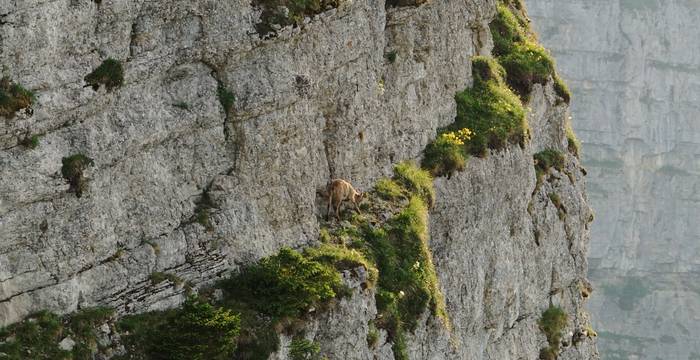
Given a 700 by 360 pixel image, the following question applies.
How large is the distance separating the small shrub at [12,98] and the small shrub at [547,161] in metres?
20.4

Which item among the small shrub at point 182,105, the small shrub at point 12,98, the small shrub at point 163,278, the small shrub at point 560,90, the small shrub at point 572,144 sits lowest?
the small shrub at point 163,278

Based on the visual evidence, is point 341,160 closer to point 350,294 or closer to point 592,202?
point 350,294

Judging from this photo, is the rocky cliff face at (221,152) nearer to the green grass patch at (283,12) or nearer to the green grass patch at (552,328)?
the green grass patch at (283,12)

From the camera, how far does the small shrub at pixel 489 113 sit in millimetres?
37625

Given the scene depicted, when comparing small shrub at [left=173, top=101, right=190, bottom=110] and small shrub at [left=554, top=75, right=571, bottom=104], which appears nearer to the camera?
small shrub at [left=173, top=101, right=190, bottom=110]

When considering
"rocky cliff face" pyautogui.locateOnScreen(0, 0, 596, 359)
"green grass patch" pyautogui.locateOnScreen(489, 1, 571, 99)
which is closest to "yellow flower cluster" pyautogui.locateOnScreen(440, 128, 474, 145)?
"rocky cliff face" pyautogui.locateOnScreen(0, 0, 596, 359)

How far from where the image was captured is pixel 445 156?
3591 cm

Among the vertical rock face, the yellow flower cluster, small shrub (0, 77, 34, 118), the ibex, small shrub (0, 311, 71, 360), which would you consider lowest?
the vertical rock face

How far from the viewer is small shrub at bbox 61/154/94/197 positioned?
24.8 metres

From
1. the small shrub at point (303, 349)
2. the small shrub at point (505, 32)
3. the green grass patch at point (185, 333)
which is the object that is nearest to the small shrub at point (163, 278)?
the green grass patch at point (185, 333)

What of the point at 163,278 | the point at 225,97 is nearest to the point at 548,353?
the point at 225,97

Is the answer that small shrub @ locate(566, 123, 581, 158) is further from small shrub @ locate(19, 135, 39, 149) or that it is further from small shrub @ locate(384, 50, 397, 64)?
small shrub @ locate(19, 135, 39, 149)

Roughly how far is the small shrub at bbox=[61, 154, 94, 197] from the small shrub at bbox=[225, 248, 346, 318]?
3.87 meters

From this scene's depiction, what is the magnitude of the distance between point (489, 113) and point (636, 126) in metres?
110
